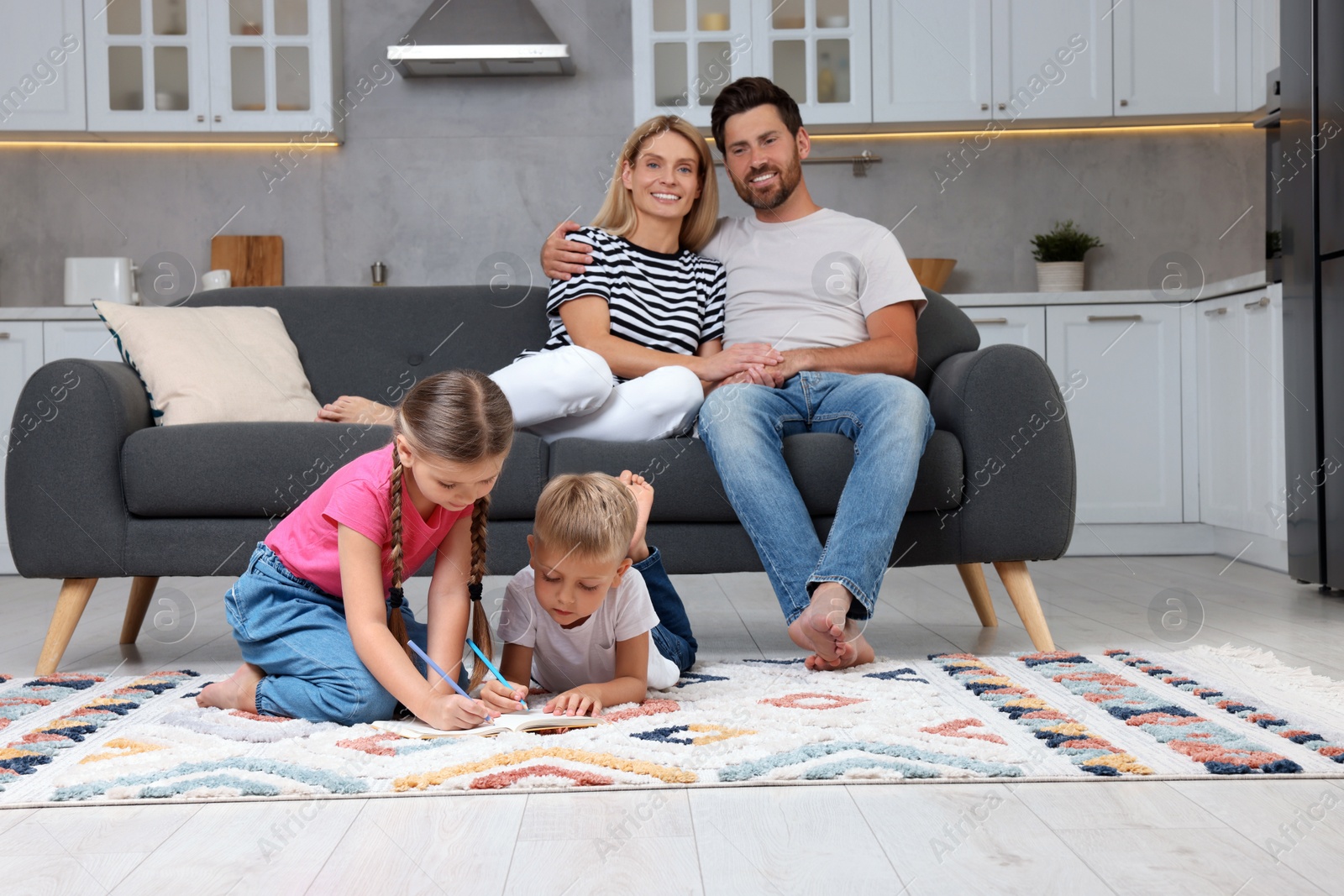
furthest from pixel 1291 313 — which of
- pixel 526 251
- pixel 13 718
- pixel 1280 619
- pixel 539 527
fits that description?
pixel 13 718

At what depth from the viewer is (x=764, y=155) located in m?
2.26

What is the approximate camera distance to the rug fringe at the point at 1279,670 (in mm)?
1571

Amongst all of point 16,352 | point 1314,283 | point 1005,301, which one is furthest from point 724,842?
point 16,352

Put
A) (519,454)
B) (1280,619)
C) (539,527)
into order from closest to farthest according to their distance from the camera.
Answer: (539,527)
(519,454)
(1280,619)

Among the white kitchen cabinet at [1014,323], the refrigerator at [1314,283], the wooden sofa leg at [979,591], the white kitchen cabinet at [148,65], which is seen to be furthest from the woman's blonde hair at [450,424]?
the white kitchen cabinet at [148,65]

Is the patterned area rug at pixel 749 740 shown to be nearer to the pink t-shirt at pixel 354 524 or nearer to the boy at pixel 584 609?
the boy at pixel 584 609

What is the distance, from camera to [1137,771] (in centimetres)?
117

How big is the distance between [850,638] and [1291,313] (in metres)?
1.77

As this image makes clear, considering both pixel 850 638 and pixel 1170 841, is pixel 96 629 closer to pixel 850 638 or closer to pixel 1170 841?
pixel 850 638

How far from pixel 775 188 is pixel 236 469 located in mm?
1146

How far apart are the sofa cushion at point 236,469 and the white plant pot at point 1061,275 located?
2.67 meters

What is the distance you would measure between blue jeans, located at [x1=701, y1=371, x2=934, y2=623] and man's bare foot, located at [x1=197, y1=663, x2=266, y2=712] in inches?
29.3

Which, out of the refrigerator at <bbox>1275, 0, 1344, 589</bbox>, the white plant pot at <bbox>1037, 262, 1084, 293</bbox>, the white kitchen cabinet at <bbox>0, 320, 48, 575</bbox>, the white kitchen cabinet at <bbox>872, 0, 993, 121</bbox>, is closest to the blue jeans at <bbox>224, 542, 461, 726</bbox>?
the refrigerator at <bbox>1275, 0, 1344, 589</bbox>

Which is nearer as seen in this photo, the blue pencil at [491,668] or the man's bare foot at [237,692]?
the blue pencil at [491,668]
